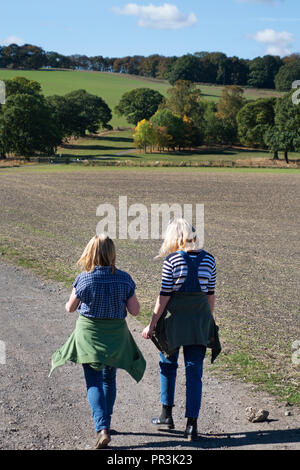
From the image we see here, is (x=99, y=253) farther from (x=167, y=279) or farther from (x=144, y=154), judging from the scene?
(x=144, y=154)

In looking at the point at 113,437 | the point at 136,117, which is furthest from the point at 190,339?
the point at 136,117

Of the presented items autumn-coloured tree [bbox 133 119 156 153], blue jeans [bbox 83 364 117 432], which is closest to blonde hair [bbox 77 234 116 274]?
blue jeans [bbox 83 364 117 432]

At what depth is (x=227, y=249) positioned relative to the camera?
63.3 feet

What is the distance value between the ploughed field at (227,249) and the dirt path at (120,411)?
29.9 inches

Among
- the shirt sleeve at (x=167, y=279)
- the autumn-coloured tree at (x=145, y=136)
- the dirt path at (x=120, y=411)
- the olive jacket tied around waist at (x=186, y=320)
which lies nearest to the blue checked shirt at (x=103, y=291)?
the shirt sleeve at (x=167, y=279)

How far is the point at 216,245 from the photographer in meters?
20.0

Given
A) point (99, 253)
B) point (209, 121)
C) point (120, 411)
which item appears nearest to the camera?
point (99, 253)

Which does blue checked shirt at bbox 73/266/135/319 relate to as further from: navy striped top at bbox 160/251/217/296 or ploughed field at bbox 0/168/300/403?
ploughed field at bbox 0/168/300/403

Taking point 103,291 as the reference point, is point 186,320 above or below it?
below

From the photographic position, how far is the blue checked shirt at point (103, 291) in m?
5.65

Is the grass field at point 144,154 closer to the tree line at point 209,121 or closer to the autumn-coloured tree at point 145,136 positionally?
the autumn-coloured tree at point 145,136

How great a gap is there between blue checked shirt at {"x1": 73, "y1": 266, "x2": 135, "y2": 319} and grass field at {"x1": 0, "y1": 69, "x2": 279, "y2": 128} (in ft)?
433

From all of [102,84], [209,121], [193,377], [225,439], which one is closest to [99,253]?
[193,377]

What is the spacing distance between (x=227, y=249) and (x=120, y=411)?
43.0 ft
